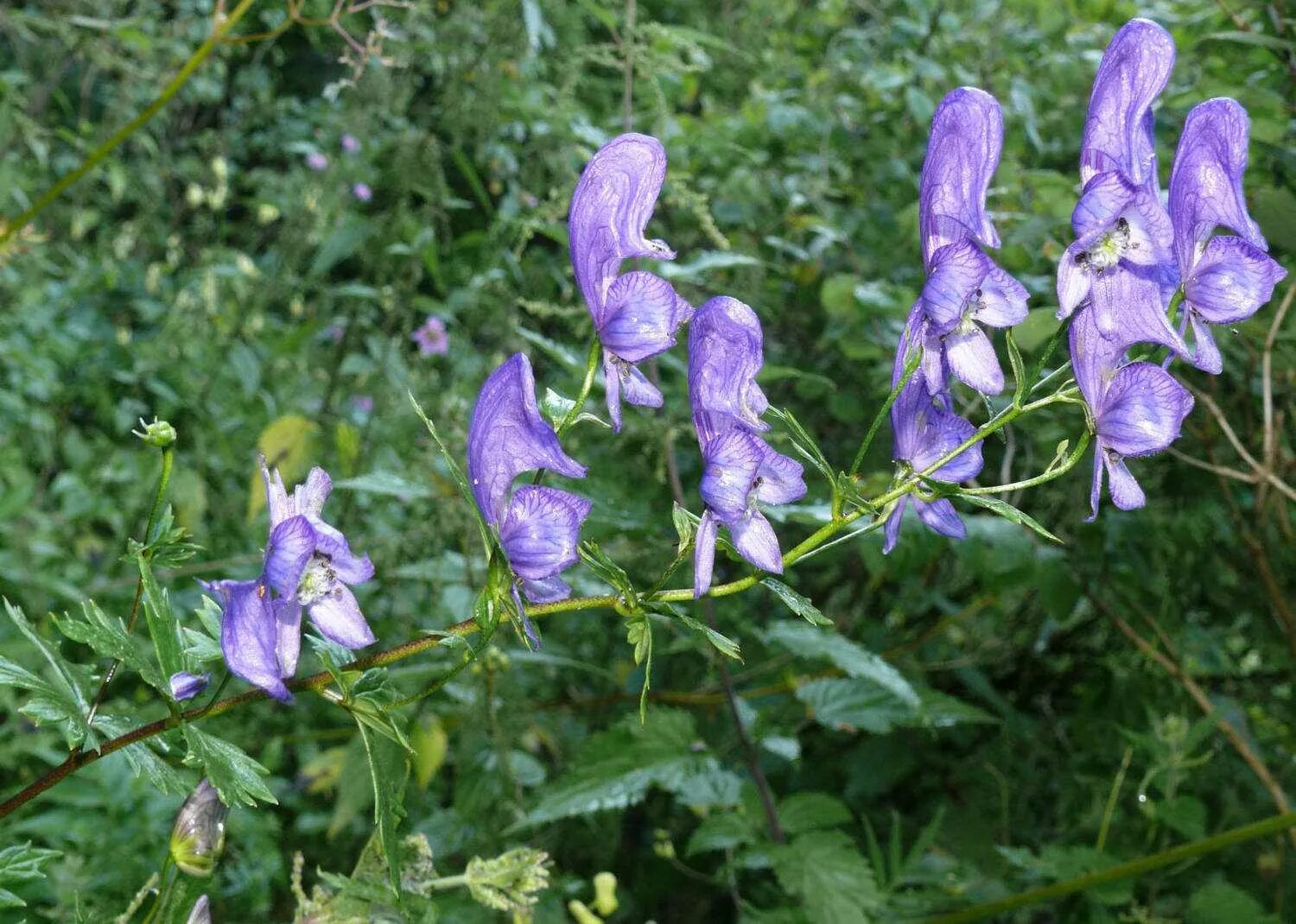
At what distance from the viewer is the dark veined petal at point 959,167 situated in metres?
0.70

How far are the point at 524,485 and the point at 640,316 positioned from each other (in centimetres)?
11

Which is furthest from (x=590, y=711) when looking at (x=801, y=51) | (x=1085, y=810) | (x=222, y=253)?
(x=801, y=51)

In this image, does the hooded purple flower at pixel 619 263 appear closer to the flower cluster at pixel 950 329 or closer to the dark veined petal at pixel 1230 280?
the flower cluster at pixel 950 329

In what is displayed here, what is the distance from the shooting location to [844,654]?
135cm

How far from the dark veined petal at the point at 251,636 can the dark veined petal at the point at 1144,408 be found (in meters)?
0.44

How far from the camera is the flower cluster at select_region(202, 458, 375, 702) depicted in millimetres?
559

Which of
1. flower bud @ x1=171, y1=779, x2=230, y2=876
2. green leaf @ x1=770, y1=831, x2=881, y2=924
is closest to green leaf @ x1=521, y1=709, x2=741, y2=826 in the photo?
green leaf @ x1=770, y1=831, x2=881, y2=924

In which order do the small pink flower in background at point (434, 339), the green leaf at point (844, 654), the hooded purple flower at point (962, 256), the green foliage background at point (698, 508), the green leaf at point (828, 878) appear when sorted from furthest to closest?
the small pink flower in background at point (434, 339) < the green foliage background at point (698, 508) < the green leaf at point (844, 654) < the green leaf at point (828, 878) < the hooded purple flower at point (962, 256)

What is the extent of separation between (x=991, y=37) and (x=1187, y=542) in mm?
920

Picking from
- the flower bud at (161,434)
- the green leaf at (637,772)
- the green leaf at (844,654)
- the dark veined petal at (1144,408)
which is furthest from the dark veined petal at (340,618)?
the green leaf at (844,654)

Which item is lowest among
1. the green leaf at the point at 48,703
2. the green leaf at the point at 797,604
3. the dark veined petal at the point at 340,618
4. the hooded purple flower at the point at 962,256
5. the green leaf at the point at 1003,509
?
the green leaf at the point at 48,703

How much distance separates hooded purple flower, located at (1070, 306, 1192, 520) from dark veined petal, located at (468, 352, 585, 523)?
28 centimetres

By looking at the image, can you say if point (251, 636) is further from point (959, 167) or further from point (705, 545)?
point (959, 167)

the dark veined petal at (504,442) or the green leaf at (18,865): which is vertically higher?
the dark veined petal at (504,442)
